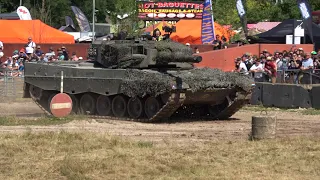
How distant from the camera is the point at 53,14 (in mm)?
81188

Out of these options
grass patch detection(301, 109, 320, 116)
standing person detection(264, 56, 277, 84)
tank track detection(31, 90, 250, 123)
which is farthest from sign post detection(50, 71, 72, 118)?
standing person detection(264, 56, 277, 84)

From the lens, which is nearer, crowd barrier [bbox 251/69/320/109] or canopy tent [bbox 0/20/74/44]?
crowd barrier [bbox 251/69/320/109]

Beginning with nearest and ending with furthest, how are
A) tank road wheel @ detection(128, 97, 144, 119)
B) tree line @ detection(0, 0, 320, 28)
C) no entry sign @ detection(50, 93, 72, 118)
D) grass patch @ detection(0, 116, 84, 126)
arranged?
grass patch @ detection(0, 116, 84, 126), no entry sign @ detection(50, 93, 72, 118), tank road wheel @ detection(128, 97, 144, 119), tree line @ detection(0, 0, 320, 28)

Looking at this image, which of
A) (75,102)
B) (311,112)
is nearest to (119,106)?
(75,102)

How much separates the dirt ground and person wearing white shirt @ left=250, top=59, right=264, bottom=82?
14.2 feet

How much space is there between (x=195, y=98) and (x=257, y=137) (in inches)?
225

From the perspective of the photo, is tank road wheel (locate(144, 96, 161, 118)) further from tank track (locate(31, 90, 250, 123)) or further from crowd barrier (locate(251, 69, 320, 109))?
crowd barrier (locate(251, 69, 320, 109))

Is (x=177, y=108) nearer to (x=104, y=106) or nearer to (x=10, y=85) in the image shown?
(x=104, y=106)

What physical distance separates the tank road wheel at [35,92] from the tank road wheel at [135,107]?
4146 millimetres

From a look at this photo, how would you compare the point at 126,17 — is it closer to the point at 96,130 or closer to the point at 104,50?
the point at 104,50

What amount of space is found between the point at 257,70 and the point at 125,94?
7439mm

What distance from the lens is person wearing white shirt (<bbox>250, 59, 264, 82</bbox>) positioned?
27188mm

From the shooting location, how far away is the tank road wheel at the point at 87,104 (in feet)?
77.4

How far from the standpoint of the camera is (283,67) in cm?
2747
